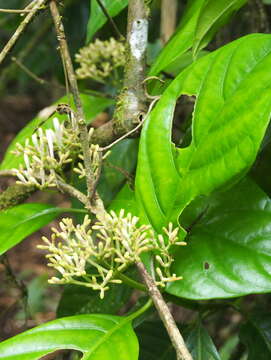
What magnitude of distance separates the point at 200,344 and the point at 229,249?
262 mm

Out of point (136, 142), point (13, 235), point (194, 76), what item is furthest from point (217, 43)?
point (13, 235)

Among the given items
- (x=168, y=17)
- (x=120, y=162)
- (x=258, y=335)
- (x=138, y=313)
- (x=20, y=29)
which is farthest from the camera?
(x=168, y=17)

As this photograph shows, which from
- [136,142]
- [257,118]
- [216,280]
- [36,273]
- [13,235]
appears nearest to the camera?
[257,118]

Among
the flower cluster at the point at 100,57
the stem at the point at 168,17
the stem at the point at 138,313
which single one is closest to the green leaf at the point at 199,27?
the flower cluster at the point at 100,57

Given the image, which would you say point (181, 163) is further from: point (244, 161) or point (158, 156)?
point (244, 161)

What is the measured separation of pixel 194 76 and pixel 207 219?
0.21 meters

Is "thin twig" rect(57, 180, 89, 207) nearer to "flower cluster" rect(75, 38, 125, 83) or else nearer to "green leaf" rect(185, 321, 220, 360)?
"green leaf" rect(185, 321, 220, 360)

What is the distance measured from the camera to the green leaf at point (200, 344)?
0.99 m

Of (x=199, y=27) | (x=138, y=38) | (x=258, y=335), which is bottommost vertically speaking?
(x=258, y=335)

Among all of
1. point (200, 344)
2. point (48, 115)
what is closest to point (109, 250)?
point (200, 344)

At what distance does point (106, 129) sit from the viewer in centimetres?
109

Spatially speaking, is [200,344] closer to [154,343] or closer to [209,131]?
[154,343]

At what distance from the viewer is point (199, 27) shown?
90 centimetres

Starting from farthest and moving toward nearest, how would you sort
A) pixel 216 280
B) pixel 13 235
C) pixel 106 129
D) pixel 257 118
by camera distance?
pixel 106 129
pixel 13 235
pixel 216 280
pixel 257 118
